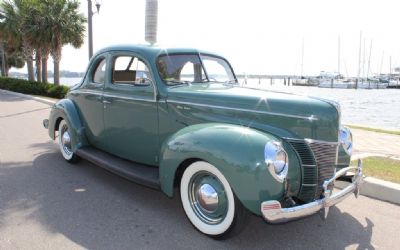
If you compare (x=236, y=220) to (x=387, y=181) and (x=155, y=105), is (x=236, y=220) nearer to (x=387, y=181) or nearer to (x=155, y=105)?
(x=155, y=105)

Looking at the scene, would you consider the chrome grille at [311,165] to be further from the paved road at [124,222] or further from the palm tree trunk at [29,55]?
the palm tree trunk at [29,55]

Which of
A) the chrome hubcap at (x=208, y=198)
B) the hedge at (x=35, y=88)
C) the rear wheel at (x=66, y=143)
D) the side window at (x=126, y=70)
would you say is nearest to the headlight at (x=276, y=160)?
the chrome hubcap at (x=208, y=198)

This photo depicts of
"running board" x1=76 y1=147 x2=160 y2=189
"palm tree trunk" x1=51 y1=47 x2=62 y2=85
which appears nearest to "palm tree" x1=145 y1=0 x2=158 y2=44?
"running board" x1=76 y1=147 x2=160 y2=189

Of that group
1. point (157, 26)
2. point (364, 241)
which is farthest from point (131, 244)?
point (157, 26)

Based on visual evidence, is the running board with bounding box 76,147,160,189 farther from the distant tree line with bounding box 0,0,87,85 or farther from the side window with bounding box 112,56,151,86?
the distant tree line with bounding box 0,0,87,85

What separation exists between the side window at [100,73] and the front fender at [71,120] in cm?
71

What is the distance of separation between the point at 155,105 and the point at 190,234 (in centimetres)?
156

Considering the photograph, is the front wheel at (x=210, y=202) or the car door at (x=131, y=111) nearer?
the front wheel at (x=210, y=202)

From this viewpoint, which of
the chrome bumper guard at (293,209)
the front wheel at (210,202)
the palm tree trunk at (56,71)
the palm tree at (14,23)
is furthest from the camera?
the palm tree trunk at (56,71)

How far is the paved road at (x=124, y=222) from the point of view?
3441mm

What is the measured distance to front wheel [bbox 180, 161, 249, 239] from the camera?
335 cm

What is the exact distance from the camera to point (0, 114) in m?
11.8

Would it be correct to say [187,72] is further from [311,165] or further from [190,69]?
[311,165]

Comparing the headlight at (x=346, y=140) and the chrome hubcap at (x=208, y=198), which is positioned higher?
the headlight at (x=346, y=140)
